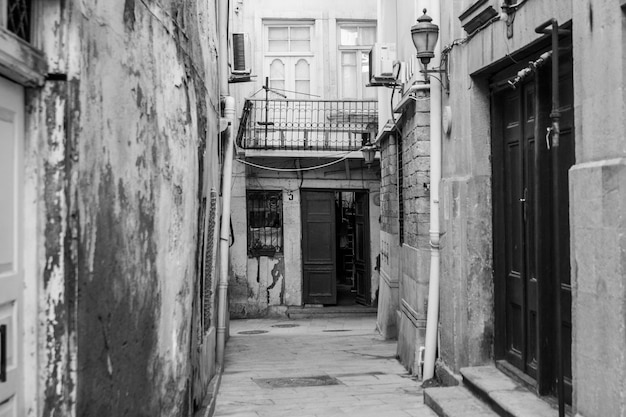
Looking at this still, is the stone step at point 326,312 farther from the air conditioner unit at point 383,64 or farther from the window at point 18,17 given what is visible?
the window at point 18,17

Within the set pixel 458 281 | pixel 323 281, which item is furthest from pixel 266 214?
pixel 458 281

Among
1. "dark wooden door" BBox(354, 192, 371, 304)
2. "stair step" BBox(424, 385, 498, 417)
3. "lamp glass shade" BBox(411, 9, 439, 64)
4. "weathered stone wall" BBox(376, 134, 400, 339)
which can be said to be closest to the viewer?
"stair step" BBox(424, 385, 498, 417)

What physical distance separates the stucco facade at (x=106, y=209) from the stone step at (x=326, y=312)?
37.7 feet

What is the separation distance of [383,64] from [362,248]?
7.05m

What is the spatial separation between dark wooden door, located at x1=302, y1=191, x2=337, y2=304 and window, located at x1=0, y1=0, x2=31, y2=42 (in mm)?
14447

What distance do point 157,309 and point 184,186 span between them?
112 cm

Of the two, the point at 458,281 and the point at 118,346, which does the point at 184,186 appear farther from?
the point at 458,281

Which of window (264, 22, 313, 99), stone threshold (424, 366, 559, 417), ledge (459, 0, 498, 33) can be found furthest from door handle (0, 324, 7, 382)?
window (264, 22, 313, 99)

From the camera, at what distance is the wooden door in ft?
9.80

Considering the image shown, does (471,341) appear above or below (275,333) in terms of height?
above

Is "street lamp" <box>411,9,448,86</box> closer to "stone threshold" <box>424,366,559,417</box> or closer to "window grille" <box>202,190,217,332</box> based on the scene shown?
"window grille" <box>202,190,217,332</box>

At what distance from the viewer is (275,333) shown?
15086 millimetres

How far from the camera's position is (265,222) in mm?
17562

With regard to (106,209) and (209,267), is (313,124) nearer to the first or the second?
(209,267)
